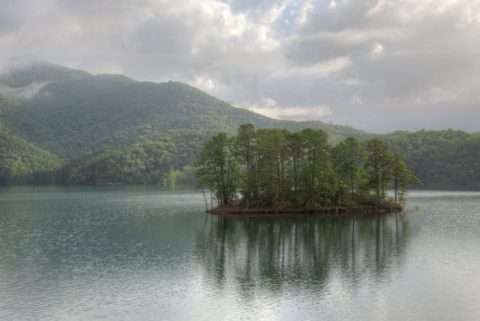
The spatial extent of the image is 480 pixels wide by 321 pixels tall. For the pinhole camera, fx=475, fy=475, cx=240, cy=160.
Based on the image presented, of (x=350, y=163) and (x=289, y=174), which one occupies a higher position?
(x=350, y=163)

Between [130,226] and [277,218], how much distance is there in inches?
1027

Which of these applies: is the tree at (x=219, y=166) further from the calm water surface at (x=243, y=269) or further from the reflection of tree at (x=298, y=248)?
the calm water surface at (x=243, y=269)

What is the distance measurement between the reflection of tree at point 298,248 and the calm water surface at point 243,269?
0.16 metres

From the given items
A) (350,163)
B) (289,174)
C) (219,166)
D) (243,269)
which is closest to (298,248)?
(243,269)

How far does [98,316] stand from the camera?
32.6 meters

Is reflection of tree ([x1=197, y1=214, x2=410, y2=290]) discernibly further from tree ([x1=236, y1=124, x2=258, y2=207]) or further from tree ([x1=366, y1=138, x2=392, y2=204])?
tree ([x1=366, y1=138, x2=392, y2=204])

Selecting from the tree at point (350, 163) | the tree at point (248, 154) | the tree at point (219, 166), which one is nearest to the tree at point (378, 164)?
the tree at point (350, 163)

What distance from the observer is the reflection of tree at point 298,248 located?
45.0 metres

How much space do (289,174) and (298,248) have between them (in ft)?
125

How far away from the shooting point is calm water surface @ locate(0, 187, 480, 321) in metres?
34.1

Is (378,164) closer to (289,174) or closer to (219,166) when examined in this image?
(289,174)

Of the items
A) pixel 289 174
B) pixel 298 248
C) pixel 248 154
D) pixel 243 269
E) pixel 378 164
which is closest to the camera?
pixel 243 269

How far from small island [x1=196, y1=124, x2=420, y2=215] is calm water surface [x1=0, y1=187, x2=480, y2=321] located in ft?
30.9

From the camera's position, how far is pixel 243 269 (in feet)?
155
